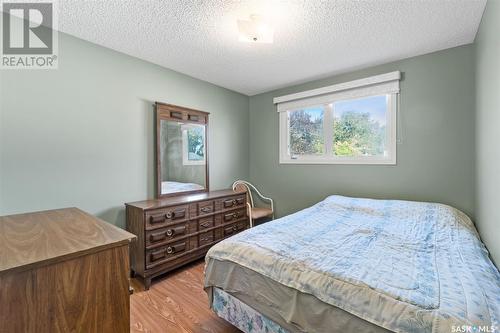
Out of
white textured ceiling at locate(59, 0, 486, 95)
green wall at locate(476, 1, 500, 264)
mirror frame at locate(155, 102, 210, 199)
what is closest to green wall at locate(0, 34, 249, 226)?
mirror frame at locate(155, 102, 210, 199)

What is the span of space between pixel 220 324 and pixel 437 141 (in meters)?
2.79

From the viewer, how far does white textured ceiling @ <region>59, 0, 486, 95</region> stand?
68.9 inches

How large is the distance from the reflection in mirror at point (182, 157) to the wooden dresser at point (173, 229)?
0.21 meters

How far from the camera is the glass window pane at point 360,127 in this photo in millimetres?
2859

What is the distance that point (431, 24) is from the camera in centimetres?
199

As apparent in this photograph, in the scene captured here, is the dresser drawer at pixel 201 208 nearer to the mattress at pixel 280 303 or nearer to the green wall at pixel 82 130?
the green wall at pixel 82 130

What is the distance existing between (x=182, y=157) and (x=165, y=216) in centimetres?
91

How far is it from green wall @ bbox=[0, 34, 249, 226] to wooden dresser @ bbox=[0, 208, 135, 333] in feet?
2.96

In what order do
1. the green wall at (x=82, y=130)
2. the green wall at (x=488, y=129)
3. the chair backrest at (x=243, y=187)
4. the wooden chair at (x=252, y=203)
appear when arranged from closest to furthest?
the green wall at (x=488, y=129) → the green wall at (x=82, y=130) → the wooden chair at (x=252, y=203) → the chair backrest at (x=243, y=187)

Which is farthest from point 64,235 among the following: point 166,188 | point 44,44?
point 44,44

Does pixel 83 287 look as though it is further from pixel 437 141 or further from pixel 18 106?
pixel 437 141

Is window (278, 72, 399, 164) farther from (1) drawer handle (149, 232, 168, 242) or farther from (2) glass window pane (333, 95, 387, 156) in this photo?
(1) drawer handle (149, 232, 168, 242)

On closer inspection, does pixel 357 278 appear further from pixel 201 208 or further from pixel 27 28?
pixel 27 28

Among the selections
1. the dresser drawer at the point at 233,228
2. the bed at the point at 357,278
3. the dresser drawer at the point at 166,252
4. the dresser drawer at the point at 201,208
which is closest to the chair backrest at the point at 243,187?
the dresser drawer at the point at 233,228
